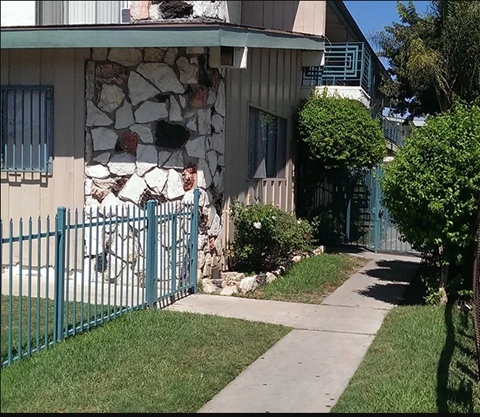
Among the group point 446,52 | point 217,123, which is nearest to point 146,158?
point 217,123

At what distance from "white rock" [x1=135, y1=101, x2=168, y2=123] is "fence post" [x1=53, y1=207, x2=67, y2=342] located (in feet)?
11.3

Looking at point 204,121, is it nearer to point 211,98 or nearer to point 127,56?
point 211,98

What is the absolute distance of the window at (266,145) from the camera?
1200cm

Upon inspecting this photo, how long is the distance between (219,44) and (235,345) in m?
3.84

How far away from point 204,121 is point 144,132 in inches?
33.8

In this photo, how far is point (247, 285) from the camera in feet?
31.8

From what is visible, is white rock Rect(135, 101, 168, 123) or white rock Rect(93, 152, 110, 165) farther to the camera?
white rock Rect(93, 152, 110, 165)

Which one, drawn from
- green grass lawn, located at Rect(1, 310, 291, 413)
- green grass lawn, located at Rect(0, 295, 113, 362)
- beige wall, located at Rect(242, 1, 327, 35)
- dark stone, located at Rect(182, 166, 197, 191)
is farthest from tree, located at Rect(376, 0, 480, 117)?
green grass lawn, located at Rect(0, 295, 113, 362)

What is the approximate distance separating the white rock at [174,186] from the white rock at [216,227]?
78cm

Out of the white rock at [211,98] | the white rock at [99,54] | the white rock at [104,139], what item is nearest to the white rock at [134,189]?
the white rock at [104,139]

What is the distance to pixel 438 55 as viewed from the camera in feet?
56.5

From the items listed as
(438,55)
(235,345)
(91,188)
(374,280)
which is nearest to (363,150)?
(374,280)

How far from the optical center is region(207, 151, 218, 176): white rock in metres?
9.96

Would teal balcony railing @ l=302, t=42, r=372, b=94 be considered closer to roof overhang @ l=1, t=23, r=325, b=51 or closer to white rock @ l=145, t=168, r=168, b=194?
roof overhang @ l=1, t=23, r=325, b=51
